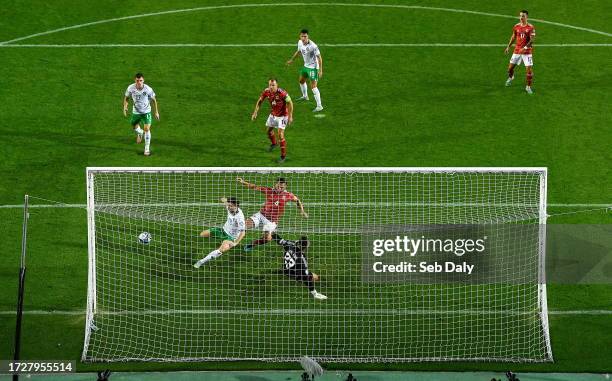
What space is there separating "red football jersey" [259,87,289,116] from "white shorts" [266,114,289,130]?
0.36ft

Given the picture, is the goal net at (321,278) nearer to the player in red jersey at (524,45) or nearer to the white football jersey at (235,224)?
the white football jersey at (235,224)

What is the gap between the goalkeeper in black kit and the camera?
25828 millimetres

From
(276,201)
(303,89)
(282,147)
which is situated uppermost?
(303,89)

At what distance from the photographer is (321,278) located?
26.2m

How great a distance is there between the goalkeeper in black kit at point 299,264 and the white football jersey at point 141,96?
6.76m

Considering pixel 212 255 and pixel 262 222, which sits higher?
pixel 262 222

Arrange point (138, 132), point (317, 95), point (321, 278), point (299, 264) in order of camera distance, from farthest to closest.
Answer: point (317, 95)
point (138, 132)
point (321, 278)
point (299, 264)

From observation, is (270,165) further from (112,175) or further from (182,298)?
(182,298)

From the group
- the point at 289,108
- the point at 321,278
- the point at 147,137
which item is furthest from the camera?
the point at 147,137

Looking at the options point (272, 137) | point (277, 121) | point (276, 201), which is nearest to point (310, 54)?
point (272, 137)

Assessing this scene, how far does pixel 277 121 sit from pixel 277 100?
1.87ft

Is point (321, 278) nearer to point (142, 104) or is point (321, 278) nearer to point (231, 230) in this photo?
point (231, 230)

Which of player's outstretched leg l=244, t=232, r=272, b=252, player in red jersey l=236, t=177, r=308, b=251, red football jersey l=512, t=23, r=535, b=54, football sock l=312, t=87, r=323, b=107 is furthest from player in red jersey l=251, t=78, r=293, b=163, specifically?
red football jersey l=512, t=23, r=535, b=54

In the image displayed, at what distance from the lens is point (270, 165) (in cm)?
3108
